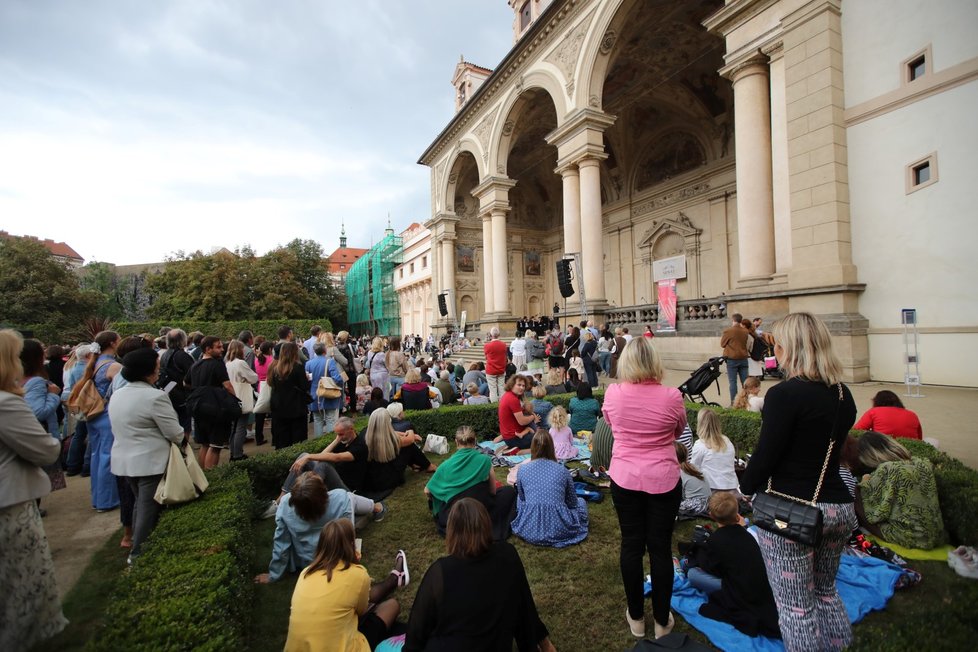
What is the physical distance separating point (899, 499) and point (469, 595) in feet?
12.7

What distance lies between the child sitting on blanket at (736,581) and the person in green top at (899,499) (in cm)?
164

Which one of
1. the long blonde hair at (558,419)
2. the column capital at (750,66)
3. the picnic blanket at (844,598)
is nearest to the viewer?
the picnic blanket at (844,598)

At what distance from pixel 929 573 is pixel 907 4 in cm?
1043

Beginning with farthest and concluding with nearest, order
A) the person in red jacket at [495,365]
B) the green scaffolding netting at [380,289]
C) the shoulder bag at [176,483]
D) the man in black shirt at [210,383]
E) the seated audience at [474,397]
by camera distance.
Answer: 1. the green scaffolding netting at [380,289]
2. the person in red jacket at [495,365]
3. the seated audience at [474,397]
4. the man in black shirt at [210,383]
5. the shoulder bag at [176,483]

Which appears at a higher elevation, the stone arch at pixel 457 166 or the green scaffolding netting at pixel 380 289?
the stone arch at pixel 457 166

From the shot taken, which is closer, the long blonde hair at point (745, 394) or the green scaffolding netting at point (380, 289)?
the long blonde hair at point (745, 394)

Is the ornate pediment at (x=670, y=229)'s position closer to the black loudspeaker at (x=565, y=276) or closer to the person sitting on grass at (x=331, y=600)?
the black loudspeaker at (x=565, y=276)

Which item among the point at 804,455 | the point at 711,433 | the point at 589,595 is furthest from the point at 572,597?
the point at 711,433

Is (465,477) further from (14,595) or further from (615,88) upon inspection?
(615,88)

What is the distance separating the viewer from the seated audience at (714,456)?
4223mm

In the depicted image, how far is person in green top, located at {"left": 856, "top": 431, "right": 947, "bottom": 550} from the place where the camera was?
349 cm

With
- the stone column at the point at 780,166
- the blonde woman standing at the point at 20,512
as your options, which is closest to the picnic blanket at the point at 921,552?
the blonde woman standing at the point at 20,512

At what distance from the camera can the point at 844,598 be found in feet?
9.69

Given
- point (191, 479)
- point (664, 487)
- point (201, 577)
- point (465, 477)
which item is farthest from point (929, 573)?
point (191, 479)
